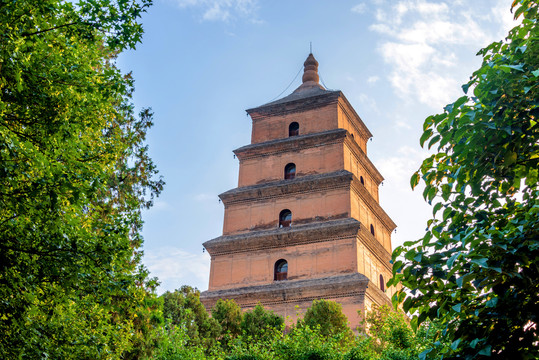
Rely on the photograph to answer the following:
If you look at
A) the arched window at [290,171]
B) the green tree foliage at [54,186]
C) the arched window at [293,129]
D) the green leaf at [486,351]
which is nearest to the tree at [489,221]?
the green leaf at [486,351]

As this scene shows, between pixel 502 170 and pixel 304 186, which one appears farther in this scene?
pixel 304 186

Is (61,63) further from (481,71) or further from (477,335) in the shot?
(477,335)

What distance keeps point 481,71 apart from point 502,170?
905 millimetres

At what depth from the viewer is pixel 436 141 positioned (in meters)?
5.75

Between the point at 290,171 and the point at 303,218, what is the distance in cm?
278

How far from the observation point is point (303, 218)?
995 inches

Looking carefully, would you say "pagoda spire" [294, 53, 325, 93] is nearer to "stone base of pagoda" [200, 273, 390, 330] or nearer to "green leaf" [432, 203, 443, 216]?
"stone base of pagoda" [200, 273, 390, 330]

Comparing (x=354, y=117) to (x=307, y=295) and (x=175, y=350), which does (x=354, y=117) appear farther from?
(x=175, y=350)

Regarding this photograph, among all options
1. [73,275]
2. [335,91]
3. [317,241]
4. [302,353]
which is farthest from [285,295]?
[73,275]

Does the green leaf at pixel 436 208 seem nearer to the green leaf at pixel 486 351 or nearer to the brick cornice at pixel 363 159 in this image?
the green leaf at pixel 486 351

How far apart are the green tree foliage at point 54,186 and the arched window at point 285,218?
687 inches

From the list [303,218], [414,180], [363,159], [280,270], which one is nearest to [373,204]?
[363,159]

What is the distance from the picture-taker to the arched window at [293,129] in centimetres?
2834

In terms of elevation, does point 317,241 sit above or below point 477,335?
above
